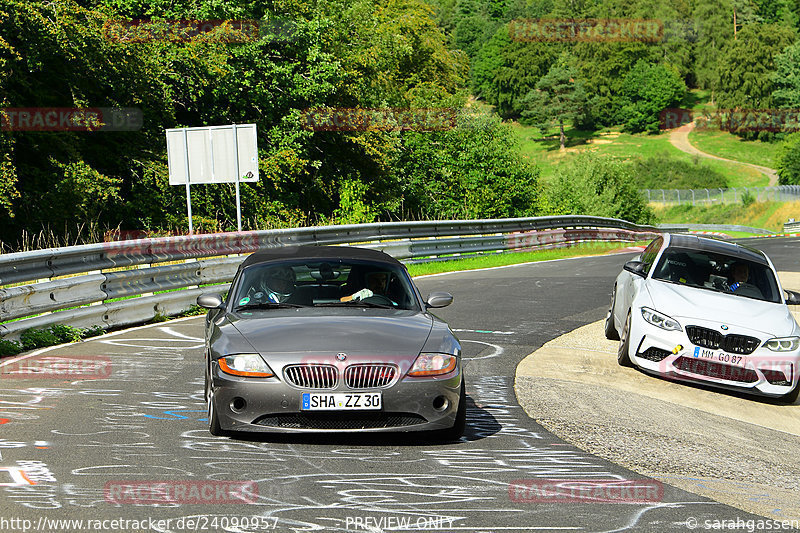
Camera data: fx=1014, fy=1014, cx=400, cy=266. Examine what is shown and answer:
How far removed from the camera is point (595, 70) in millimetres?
160375

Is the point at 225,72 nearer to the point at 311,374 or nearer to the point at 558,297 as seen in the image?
the point at 558,297

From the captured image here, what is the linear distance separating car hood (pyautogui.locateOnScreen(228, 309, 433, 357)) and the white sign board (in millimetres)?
14498

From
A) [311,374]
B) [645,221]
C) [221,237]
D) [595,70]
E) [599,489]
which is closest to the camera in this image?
[599,489]

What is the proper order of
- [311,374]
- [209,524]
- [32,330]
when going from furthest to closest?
[32,330] < [311,374] < [209,524]

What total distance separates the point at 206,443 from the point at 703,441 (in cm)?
366

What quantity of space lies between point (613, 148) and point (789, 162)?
113 ft

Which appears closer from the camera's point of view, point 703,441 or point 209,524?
point 209,524

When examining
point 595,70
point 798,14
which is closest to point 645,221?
point 595,70

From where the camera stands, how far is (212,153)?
21844mm

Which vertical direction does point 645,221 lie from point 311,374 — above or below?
below

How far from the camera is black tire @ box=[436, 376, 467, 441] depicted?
6.91 m

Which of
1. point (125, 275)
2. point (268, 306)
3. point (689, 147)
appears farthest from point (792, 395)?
point (689, 147)

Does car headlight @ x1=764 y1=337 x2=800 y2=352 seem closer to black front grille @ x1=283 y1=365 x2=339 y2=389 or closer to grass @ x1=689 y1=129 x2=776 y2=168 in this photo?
black front grille @ x1=283 y1=365 x2=339 y2=389

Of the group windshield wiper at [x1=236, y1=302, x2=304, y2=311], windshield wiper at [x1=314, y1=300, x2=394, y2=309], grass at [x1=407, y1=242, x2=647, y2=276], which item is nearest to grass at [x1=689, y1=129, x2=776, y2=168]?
grass at [x1=407, y1=242, x2=647, y2=276]
